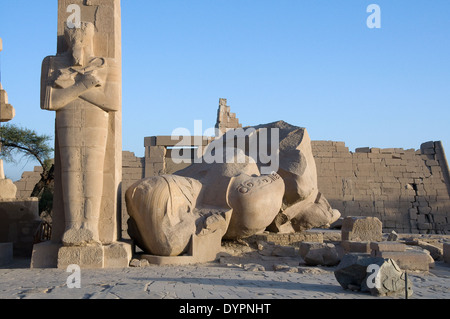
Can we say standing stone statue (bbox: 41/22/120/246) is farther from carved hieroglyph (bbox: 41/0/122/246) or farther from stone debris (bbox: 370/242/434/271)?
stone debris (bbox: 370/242/434/271)

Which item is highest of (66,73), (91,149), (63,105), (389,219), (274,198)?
(66,73)

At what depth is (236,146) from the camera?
8.65 metres

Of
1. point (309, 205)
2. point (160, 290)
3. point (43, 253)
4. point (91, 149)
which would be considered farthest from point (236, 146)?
point (160, 290)

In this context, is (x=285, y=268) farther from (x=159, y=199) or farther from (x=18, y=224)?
(x=18, y=224)

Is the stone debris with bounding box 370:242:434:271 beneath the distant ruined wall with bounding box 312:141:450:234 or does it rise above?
beneath

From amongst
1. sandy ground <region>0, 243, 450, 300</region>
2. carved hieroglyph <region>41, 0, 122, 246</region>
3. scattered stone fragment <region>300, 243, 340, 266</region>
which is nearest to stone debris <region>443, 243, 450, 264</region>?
sandy ground <region>0, 243, 450, 300</region>

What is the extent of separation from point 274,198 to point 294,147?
5.32 ft

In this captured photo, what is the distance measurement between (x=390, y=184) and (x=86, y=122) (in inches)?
610

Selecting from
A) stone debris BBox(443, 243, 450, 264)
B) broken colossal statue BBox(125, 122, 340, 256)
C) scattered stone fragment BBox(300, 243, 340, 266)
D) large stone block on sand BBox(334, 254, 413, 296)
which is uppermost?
broken colossal statue BBox(125, 122, 340, 256)

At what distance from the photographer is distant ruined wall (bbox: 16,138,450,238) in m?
18.3

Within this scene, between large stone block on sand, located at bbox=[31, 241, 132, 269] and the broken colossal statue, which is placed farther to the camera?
the broken colossal statue

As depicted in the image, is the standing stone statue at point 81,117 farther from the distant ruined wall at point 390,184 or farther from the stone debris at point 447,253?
the distant ruined wall at point 390,184

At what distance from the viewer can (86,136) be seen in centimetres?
586
